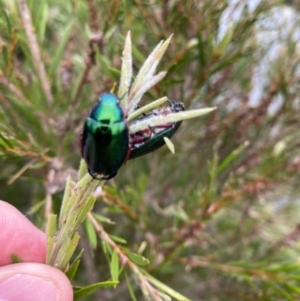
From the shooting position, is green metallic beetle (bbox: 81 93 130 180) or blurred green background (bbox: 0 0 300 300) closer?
green metallic beetle (bbox: 81 93 130 180)

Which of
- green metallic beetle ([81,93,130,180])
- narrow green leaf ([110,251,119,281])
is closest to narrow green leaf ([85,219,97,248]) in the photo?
narrow green leaf ([110,251,119,281])

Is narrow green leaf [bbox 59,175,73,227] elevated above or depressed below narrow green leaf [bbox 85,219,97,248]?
above

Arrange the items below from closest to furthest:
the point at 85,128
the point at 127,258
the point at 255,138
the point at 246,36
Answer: the point at 85,128, the point at 127,258, the point at 246,36, the point at 255,138

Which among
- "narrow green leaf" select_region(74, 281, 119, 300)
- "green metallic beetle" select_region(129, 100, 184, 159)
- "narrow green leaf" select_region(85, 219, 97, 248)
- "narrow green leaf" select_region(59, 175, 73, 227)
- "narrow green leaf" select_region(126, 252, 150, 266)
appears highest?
"green metallic beetle" select_region(129, 100, 184, 159)

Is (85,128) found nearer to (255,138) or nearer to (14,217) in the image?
(14,217)

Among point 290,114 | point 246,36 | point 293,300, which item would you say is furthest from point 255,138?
point 293,300

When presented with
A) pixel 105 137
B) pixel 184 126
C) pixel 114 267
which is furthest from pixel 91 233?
pixel 184 126

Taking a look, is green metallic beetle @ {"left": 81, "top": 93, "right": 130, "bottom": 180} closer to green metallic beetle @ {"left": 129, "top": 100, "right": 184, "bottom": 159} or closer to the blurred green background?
green metallic beetle @ {"left": 129, "top": 100, "right": 184, "bottom": 159}
